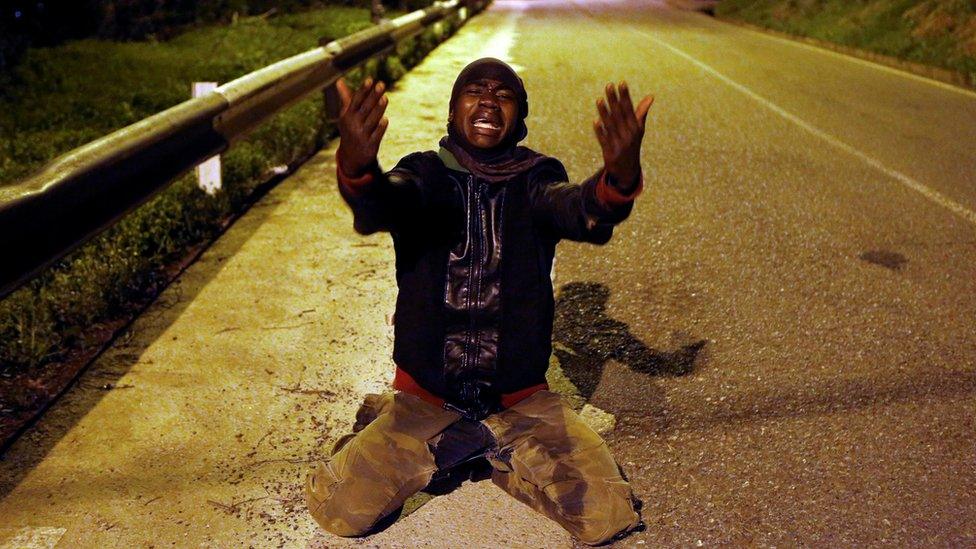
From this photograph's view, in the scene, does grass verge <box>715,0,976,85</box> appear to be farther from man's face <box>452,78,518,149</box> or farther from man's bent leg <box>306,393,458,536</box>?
man's bent leg <box>306,393,458,536</box>

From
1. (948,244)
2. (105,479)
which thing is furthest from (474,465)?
(948,244)

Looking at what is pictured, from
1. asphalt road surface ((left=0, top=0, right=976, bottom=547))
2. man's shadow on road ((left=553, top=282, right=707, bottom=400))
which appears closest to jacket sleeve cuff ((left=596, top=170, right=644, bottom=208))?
asphalt road surface ((left=0, top=0, right=976, bottom=547))

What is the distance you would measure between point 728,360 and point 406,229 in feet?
5.83

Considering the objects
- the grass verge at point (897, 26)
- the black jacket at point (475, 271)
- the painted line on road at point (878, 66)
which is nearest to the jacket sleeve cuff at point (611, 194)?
the black jacket at point (475, 271)

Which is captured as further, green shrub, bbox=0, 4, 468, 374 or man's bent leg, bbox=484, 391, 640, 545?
green shrub, bbox=0, 4, 468, 374

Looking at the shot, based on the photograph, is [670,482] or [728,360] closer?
[670,482]

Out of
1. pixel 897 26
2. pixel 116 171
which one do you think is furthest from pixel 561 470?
pixel 897 26

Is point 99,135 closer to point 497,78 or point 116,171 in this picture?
point 116,171

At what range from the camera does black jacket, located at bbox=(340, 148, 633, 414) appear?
109 inches

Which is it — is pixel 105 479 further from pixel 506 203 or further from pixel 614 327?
pixel 614 327

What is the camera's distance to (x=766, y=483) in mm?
2980

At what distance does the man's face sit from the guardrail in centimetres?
139

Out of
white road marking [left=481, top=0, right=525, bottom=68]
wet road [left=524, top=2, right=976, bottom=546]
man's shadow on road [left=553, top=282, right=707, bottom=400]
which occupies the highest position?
wet road [left=524, top=2, right=976, bottom=546]

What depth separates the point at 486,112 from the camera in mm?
2705
